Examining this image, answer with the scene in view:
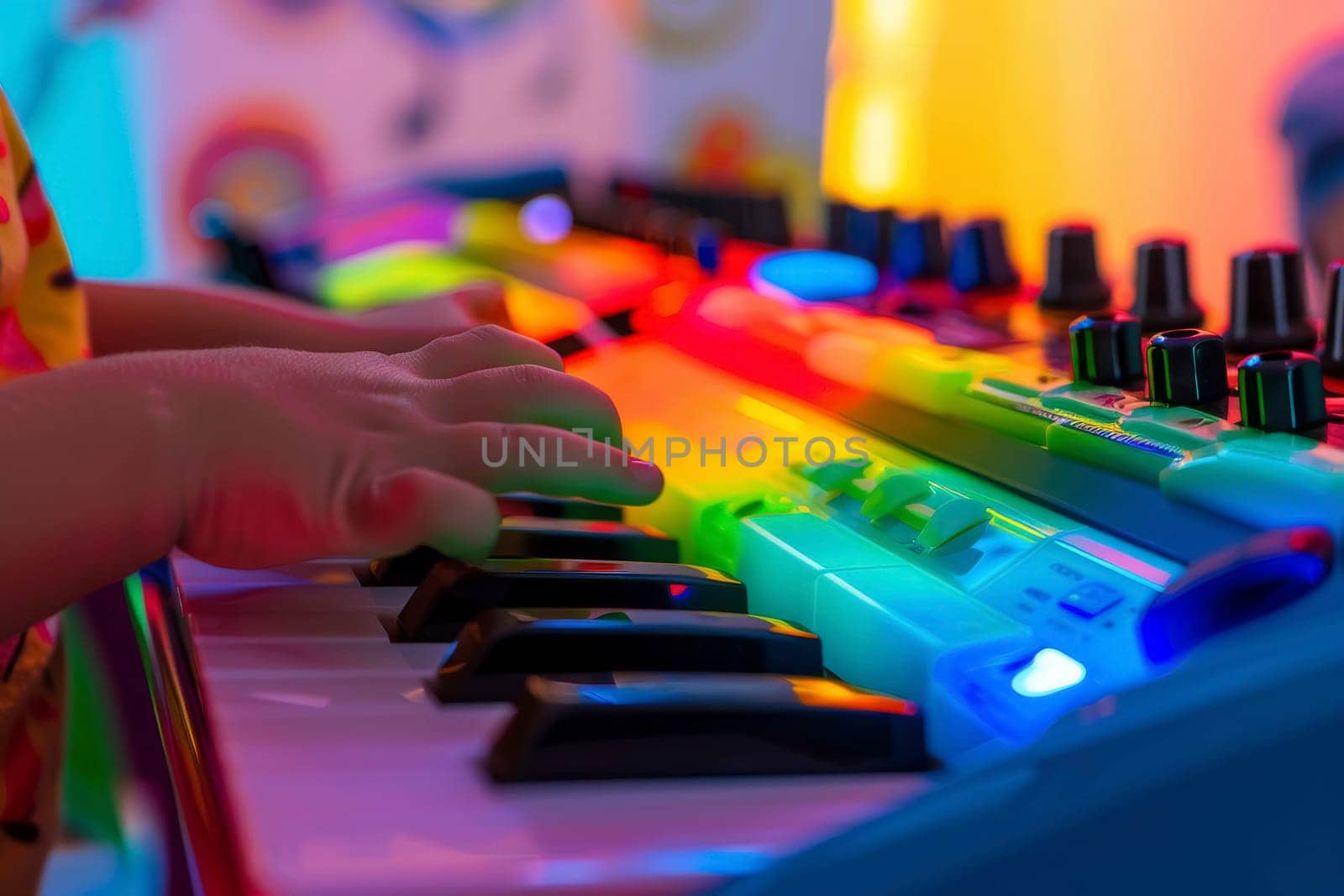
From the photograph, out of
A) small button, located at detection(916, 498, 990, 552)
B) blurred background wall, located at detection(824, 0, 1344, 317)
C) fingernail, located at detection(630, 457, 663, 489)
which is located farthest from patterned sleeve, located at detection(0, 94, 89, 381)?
blurred background wall, located at detection(824, 0, 1344, 317)

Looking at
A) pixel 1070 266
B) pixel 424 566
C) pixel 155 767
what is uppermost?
pixel 1070 266

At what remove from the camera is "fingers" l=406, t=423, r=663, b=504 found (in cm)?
55

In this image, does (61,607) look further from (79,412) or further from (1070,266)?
(1070,266)

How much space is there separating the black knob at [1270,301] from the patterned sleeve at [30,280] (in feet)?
2.46

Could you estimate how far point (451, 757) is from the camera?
1.45 feet

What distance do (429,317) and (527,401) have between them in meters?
0.35

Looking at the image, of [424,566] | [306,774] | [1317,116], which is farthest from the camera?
[1317,116]

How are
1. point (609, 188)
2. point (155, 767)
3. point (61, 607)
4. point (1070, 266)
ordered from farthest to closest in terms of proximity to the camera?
1. point (609, 188)
2. point (155, 767)
3. point (1070, 266)
4. point (61, 607)

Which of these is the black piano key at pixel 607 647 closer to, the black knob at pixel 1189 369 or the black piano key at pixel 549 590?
the black piano key at pixel 549 590

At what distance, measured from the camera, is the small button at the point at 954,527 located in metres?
0.58

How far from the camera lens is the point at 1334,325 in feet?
2.27

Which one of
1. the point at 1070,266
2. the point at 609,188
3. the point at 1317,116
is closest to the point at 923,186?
the point at 609,188

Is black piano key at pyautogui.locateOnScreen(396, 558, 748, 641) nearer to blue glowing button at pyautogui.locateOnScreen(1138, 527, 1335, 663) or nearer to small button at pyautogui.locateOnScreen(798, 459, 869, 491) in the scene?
small button at pyautogui.locateOnScreen(798, 459, 869, 491)

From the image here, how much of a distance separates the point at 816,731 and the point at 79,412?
311 millimetres
